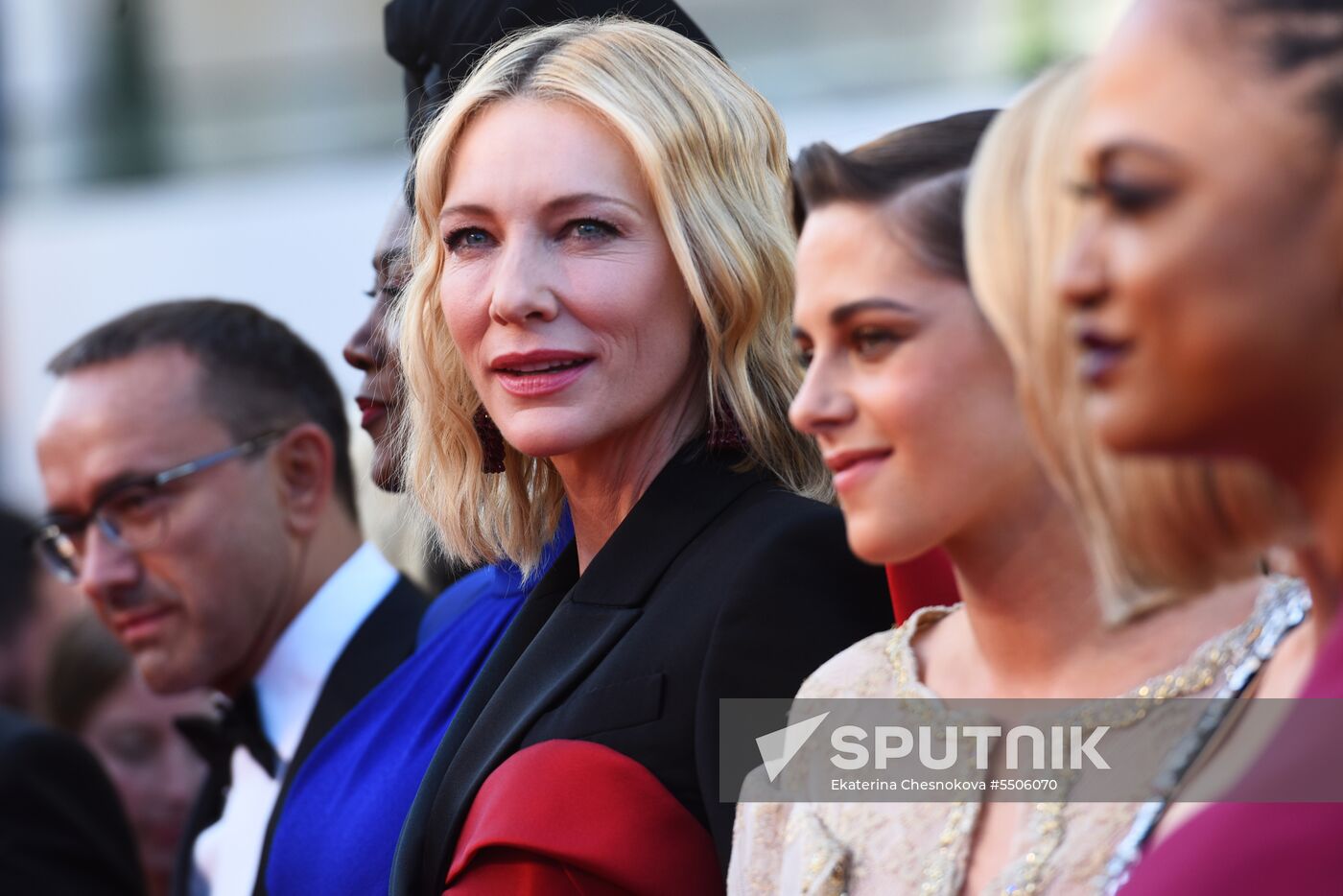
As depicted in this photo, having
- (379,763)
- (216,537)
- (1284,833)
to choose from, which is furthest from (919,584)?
(216,537)

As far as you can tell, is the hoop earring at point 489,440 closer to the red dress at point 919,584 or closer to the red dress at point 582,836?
the red dress at point 582,836

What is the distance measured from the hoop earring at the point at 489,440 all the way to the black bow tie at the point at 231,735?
95cm

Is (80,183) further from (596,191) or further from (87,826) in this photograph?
(596,191)

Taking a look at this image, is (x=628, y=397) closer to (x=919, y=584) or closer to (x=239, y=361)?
(x=919, y=584)

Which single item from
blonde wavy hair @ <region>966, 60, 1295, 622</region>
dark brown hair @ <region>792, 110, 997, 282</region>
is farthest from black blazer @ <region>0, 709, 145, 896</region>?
blonde wavy hair @ <region>966, 60, 1295, 622</region>

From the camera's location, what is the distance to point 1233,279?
3.98ft

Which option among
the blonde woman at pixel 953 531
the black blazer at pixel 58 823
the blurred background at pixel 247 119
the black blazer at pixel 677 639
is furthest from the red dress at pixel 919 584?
the blurred background at pixel 247 119

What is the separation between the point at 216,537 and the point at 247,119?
900cm

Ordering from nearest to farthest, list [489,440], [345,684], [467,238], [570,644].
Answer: [570,644], [467,238], [489,440], [345,684]

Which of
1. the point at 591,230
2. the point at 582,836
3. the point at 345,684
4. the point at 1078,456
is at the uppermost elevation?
the point at 591,230

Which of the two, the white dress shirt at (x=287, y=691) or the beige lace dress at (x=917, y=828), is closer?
the beige lace dress at (x=917, y=828)

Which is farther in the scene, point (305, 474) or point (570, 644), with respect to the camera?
point (305, 474)

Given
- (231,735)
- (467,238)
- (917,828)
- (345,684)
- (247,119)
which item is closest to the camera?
(917,828)

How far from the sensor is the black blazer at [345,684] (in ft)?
10.7
